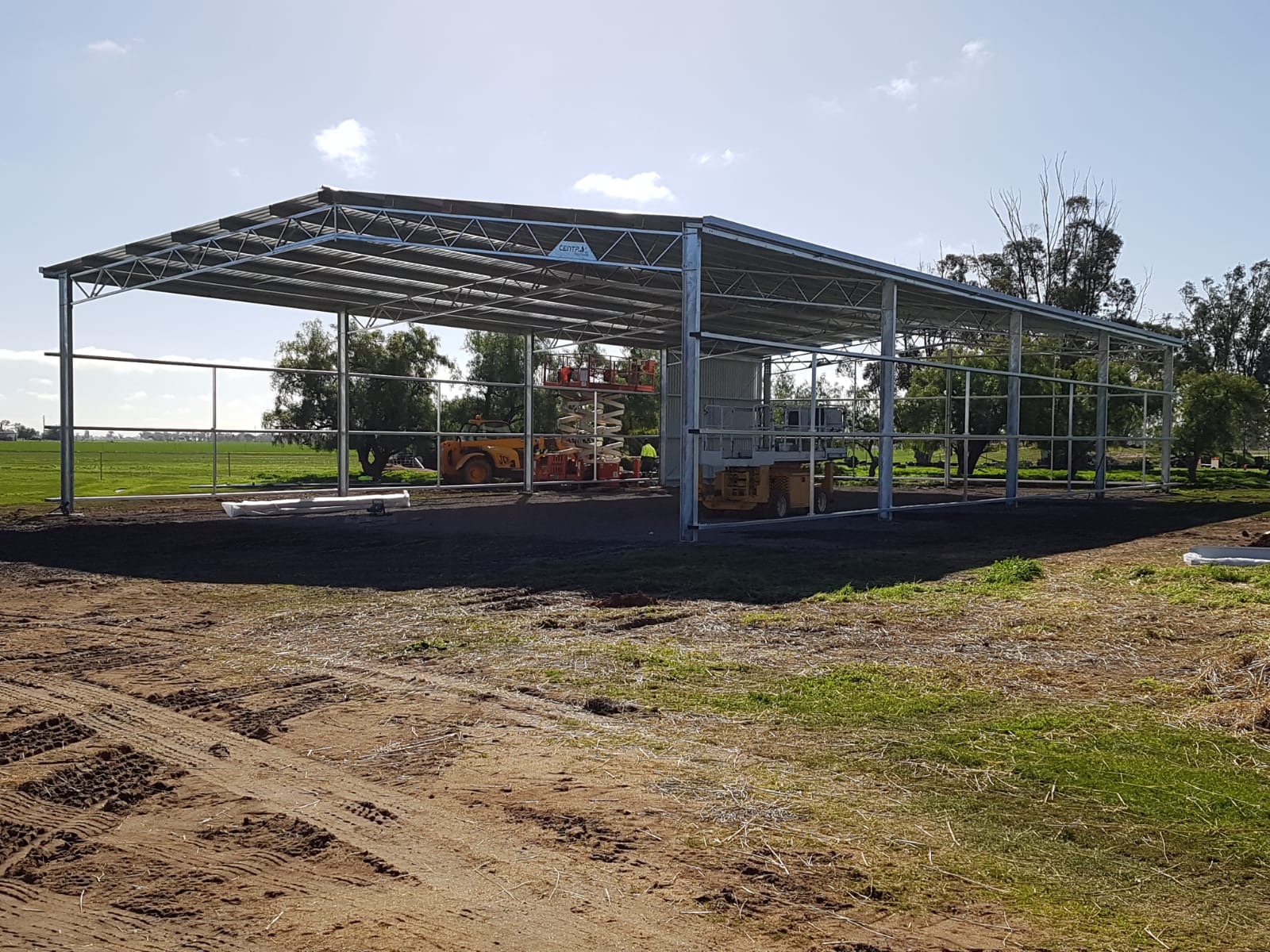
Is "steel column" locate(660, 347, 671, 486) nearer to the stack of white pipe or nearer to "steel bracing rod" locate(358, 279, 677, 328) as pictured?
"steel bracing rod" locate(358, 279, 677, 328)

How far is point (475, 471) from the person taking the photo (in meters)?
32.0

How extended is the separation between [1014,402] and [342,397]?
17642mm

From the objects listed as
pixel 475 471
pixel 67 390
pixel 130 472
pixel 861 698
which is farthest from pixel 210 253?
pixel 130 472

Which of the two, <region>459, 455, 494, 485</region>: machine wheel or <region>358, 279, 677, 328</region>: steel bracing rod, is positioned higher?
<region>358, 279, 677, 328</region>: steel bracing rod

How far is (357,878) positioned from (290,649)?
4886 mm

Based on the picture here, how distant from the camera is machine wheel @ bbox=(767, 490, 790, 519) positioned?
2261 cm

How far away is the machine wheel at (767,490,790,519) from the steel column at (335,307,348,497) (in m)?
11.3

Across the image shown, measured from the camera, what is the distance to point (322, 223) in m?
18.5

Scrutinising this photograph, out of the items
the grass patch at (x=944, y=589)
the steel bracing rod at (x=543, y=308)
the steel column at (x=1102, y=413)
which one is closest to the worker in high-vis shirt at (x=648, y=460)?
the steel bracing rod at (x=543, y=308)

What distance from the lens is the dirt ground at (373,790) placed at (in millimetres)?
3805

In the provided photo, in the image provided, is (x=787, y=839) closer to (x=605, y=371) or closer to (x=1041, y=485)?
(x=605, y=371)

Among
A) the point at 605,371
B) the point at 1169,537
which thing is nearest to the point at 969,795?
the point at 1169,537

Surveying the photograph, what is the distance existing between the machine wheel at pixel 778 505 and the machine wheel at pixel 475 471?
478 inches

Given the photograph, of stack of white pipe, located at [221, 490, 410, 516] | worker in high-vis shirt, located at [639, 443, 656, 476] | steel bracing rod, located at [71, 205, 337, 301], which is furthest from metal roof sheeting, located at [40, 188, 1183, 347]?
worker in high-vis shirt, located at [639, 443, 656, 476]
